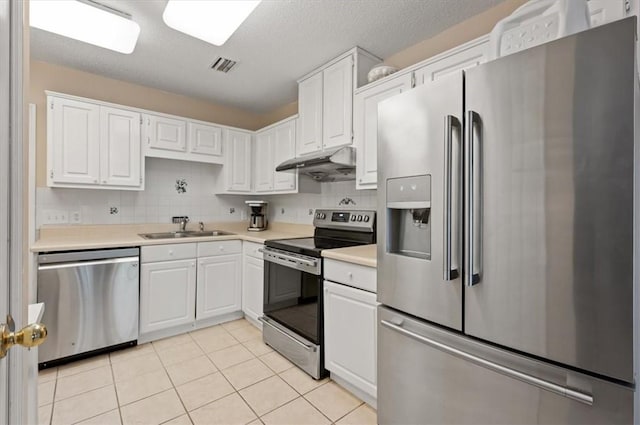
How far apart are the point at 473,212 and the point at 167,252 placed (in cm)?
250

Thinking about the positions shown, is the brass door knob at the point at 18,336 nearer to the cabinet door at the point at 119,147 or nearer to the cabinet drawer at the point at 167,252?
the cabinet drawer at the point at 167,252

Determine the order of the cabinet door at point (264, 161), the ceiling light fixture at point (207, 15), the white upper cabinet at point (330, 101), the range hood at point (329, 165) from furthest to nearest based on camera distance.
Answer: the cabinet door at point (264, 161) → the white upper cabinet at point (330, 101) → the range hood at point (329, 165) → the ceiling light fixture at point (207, 15)

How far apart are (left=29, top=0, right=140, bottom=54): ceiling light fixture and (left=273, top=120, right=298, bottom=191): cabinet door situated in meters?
1.46

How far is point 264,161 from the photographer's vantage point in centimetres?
345

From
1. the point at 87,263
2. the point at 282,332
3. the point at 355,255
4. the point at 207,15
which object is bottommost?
the point at 282,332

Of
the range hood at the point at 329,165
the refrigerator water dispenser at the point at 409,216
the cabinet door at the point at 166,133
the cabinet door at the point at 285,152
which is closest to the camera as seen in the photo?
the refrigerator water dispenser at the point at 409,216

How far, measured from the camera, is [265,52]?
239cm

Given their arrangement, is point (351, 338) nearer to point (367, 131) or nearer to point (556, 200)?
point (556, 200)

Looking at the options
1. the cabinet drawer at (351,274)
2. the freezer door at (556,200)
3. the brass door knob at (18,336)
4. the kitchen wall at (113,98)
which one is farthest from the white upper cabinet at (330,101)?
the brass door knob at (18,336)

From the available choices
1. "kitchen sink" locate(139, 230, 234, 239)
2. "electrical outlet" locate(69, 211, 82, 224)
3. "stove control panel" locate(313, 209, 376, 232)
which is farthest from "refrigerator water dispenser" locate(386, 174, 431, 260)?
"electrical outlet" locate(69, 211, 82, 224)

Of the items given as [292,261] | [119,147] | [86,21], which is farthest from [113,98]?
[292,261]

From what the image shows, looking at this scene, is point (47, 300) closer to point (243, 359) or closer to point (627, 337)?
point (243, 359)

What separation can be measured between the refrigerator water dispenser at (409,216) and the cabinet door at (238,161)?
2476 millimetres

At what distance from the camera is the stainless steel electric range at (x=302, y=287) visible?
6.68 ft
